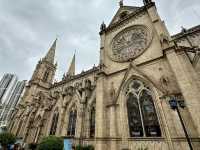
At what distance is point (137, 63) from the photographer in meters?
13.6

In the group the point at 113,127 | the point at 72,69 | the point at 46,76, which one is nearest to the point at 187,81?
the point at 113,127

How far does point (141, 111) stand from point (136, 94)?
170cm

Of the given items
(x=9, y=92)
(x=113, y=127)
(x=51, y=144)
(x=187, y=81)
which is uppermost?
(x=9, y=92)

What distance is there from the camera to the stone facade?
30.7ft

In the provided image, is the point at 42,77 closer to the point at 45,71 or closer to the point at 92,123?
the point at 45,71

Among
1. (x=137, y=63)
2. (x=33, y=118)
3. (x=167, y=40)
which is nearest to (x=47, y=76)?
(x=33, y=118)

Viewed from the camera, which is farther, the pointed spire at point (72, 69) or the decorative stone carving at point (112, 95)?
the pointed spire at point (72, 69)

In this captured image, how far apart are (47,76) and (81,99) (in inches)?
1055

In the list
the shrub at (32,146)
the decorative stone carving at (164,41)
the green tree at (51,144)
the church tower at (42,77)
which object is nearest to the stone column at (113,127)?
the green tree at (51,144)

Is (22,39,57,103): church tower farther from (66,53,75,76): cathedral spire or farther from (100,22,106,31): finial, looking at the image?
(100,22,106,31): finial

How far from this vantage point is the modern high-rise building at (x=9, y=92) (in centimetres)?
7212

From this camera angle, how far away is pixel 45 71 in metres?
39.2

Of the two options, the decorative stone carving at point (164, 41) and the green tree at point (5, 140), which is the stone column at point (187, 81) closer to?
the decorative stone carving at point (164, 41)

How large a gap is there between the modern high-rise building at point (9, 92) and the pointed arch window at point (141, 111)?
8353 cm
